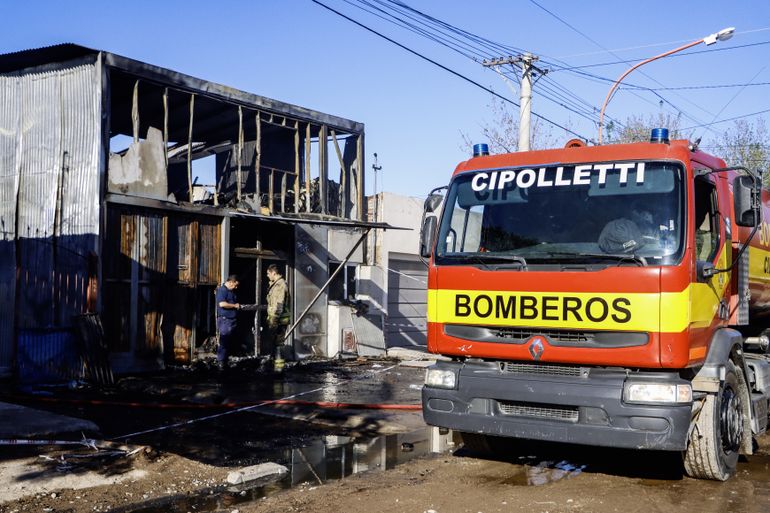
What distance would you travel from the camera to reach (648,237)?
6.33 m

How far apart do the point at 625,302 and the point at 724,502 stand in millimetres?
1754

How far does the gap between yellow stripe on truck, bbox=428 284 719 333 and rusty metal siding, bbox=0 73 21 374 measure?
391 inches

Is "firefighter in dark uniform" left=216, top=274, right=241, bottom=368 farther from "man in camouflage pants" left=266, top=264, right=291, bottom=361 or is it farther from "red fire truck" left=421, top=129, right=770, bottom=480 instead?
"red fire truck" left=421, top=129, right=770, bottom=480

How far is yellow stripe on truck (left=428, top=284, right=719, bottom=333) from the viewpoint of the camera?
Answer: 6035mm

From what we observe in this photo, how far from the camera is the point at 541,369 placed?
21.3ft

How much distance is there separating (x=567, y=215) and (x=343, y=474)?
3.14m

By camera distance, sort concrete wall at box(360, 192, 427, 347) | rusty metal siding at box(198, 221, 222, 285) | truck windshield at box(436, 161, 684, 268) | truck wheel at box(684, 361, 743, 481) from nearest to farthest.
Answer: truck windshield at box(436, 161, 684, 268) < truck wheel at box(684, 361, 743, 481) < rusty metal siding at box(198, 221, 222, 285) < concrete wall at box(360, 192, 427, 347)

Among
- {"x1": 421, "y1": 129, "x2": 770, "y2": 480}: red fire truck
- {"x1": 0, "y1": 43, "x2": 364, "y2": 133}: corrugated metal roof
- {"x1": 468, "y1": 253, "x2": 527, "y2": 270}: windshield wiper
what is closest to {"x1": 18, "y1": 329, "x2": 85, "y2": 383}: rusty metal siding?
{"x1": 0, "y1": 43, "x2": 364, "y2": 133}: corrugated metal roof

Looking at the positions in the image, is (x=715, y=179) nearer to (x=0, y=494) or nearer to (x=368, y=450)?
(x=368, y=450)

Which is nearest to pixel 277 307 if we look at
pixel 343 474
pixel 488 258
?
pixel 343 474

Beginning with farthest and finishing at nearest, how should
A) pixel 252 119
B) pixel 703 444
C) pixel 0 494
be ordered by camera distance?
pixel 252 119
pixel 703 444
pixel 0 494

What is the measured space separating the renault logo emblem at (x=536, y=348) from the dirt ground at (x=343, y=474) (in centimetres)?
113

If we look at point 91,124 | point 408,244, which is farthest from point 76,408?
point 408,244

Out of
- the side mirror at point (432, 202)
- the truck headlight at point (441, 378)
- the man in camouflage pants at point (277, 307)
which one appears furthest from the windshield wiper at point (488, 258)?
the man in camouflage pants at point (277, 307)
